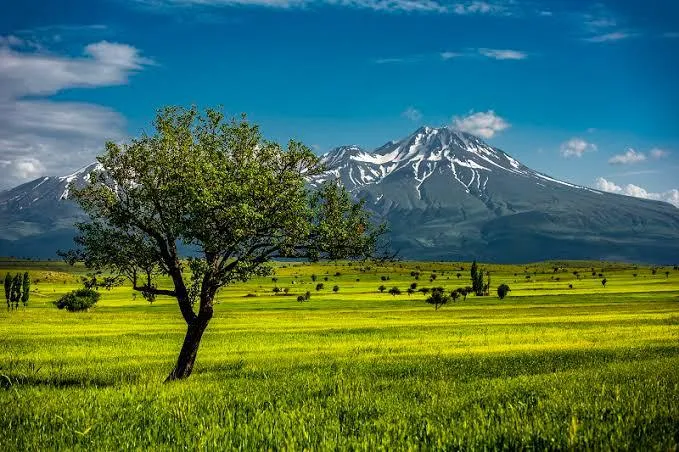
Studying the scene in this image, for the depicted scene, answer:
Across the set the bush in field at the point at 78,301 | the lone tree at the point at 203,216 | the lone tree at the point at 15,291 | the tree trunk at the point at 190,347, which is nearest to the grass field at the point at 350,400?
the tree trunk at the point at 190,347

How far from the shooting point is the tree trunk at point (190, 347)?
2684cm

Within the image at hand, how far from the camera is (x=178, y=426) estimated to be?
50.7 feet

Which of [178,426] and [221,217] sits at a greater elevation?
[221,217]

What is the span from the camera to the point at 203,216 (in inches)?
977

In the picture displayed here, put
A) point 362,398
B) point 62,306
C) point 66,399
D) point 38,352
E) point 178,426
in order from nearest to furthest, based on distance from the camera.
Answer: point 178,426, point 362,398, point 66,399, point 38,352, point 62,306

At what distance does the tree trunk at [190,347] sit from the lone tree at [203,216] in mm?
44

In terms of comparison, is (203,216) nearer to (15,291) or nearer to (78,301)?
(78,301)

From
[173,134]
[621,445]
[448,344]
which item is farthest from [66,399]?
[448,344]

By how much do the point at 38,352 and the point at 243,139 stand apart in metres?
27.4

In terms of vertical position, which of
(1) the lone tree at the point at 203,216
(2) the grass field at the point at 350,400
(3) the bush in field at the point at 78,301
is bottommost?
(3) the bush in field at the point at 78,301

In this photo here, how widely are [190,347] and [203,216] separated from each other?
6345 millimetres

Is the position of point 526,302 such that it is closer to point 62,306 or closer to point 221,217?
point 62,306

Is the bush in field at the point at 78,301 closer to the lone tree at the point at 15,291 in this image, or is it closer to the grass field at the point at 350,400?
the lone tree at the point at 15,291

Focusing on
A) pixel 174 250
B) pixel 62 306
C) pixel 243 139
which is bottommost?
pixel 62 306
